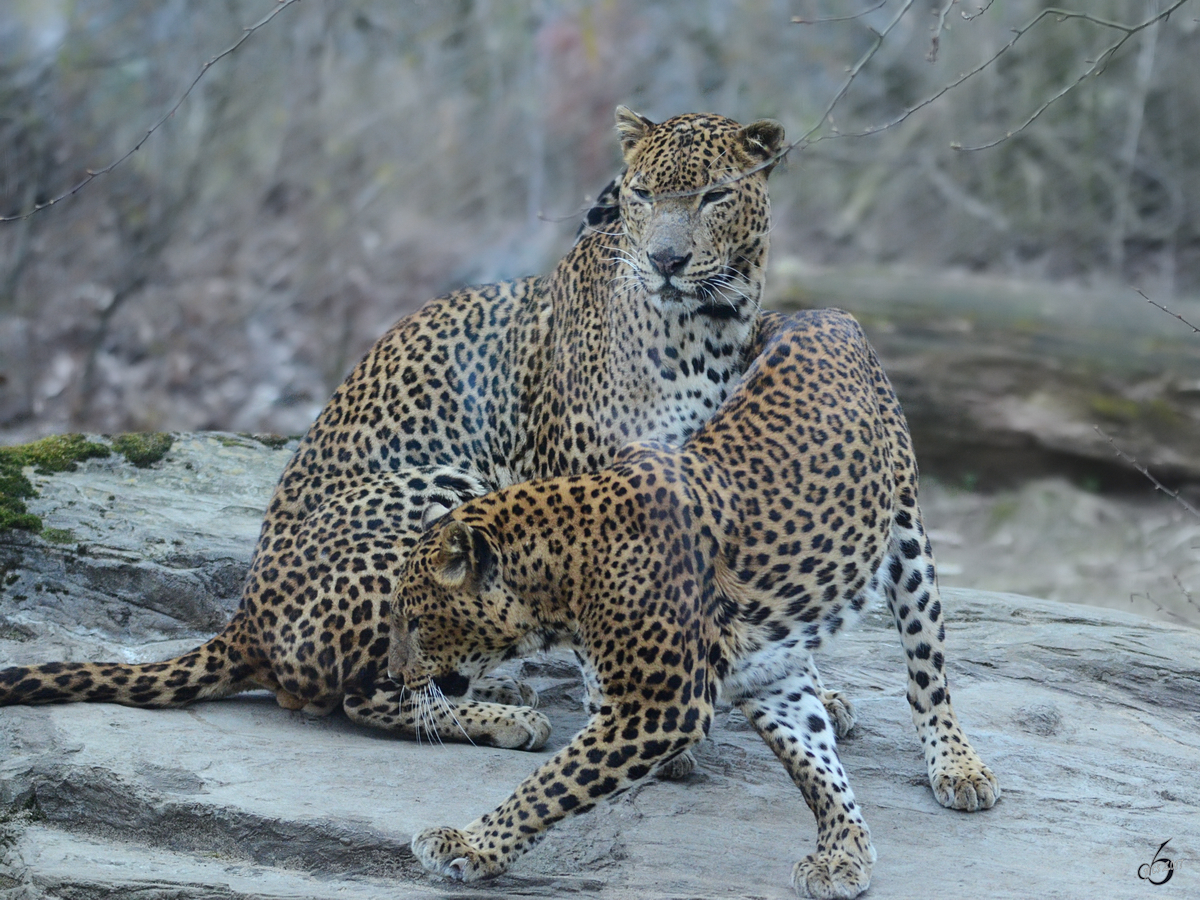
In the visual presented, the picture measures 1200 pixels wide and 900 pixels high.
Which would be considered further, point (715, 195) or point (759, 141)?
point (759, 141)

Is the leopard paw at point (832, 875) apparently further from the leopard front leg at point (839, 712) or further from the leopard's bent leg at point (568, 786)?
the leopard front leg at point (839, 712)

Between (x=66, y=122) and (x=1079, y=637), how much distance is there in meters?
13.8

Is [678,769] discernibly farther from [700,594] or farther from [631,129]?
[631,129]

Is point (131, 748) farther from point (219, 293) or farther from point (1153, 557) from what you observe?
point (219, 293)

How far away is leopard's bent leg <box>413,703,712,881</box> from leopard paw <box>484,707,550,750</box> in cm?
133

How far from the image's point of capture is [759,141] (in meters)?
6.78

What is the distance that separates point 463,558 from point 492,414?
1819mm

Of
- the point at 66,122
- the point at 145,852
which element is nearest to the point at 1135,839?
the point at 145,852

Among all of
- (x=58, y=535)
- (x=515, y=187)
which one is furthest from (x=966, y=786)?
(x=515, y=187)

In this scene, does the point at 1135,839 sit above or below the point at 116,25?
below

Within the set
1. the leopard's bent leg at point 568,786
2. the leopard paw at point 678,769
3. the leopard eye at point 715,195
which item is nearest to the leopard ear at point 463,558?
the leopard's bent leg at point 568,786

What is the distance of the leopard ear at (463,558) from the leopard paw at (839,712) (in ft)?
6.96

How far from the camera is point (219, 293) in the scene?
17.3 m

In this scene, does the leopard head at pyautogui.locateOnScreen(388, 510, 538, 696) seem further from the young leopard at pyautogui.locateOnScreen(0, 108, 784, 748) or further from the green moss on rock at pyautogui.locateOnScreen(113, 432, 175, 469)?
the green moss on rock at pyautogui.locateOnScreen(113, 432, 175, 469)
